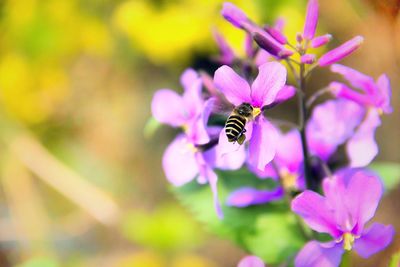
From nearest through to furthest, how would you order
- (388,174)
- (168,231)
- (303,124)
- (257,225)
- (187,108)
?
(303,124)
(187,108)
(257,225)
(388,174)
(168,231)

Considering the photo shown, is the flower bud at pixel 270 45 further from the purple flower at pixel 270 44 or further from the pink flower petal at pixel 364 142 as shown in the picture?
the pink flower petal at pixel 364 142

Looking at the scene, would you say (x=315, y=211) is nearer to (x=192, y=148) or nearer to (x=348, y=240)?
(x=348, y=240)

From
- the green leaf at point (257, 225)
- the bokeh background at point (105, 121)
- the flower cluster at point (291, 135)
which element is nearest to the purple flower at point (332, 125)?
the flower cluster at point (291, 135)

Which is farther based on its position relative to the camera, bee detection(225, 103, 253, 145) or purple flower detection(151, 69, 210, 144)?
purple flower detection(151, 69, 210, 144)

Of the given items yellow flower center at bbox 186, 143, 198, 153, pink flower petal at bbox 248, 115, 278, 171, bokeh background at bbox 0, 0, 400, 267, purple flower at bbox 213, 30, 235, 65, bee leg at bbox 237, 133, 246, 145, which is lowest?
pink flower petal at bbox 248, 115, 278, 171

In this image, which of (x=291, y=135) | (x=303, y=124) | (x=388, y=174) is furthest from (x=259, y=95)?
(x=388, y=174)

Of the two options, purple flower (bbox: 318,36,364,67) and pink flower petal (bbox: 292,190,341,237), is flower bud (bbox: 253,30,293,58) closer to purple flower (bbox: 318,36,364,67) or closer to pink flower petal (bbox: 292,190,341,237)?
purple flower (bbox: 318,36,364,67)

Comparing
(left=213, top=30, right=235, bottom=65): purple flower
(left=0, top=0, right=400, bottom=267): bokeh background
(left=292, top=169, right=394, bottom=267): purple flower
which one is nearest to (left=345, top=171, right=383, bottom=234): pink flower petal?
(left=292, top=169, right=394, bottom=267): purple flower
